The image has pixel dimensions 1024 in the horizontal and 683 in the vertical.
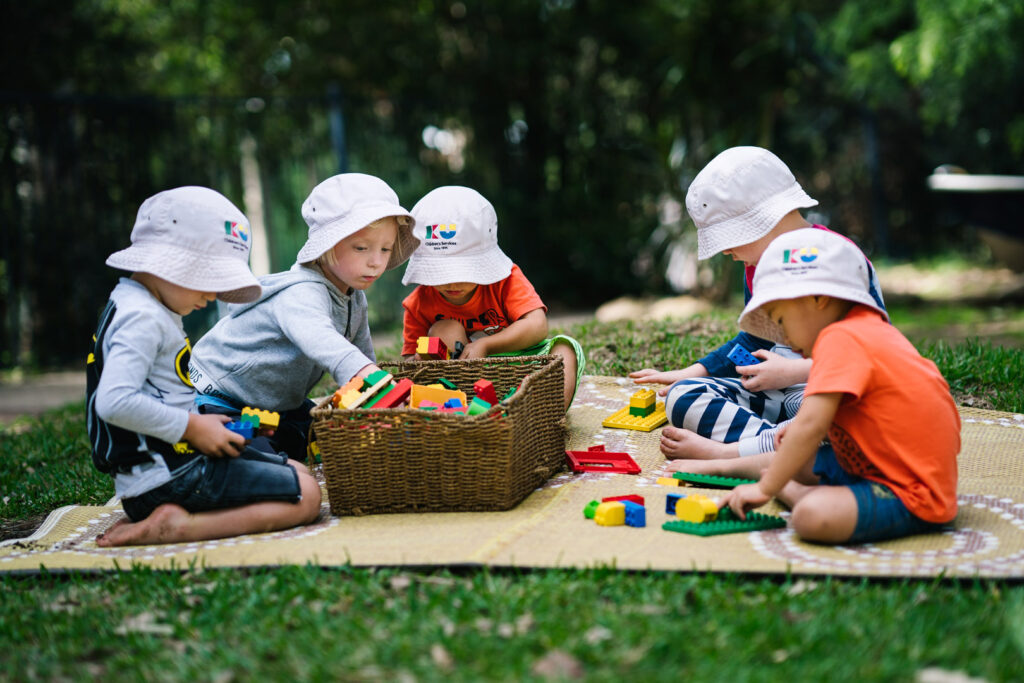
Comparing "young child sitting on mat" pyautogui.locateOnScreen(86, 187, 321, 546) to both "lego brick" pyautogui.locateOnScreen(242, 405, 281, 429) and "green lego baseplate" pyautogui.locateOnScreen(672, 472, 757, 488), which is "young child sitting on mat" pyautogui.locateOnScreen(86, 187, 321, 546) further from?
"green lego baseplate" pyautogui.locateOnScreen(672, 472, 757, 488)

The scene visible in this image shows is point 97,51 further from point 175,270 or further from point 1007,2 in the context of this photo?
point 1007,2

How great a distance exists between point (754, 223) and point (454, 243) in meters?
1.24

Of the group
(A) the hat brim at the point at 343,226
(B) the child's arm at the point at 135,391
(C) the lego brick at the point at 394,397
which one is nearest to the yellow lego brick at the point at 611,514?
(C) the lego brick at the point at 394,397

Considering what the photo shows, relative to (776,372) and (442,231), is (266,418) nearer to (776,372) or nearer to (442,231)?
(442,231)

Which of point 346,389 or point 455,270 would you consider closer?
point 346,389

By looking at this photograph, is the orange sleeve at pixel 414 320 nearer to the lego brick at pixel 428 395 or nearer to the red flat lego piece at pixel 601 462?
the lego brick at pixel 428 395

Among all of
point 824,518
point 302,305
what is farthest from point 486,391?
point 824,518

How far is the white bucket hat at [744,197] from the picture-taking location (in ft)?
12.3

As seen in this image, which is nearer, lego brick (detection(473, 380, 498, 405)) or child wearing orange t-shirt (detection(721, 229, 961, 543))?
child wearing orange t-shirt (detection(721, 229, 961, 543))

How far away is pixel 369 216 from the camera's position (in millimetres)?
3686

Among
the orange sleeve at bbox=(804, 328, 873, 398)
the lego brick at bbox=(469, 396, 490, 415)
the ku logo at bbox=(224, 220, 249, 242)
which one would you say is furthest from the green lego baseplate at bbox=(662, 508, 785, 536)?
the ku logo at bbox=(224, 220, 249, 242)

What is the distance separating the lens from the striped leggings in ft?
12.3

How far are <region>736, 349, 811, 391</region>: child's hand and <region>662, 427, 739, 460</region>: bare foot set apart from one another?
29cm

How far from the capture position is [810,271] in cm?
281
